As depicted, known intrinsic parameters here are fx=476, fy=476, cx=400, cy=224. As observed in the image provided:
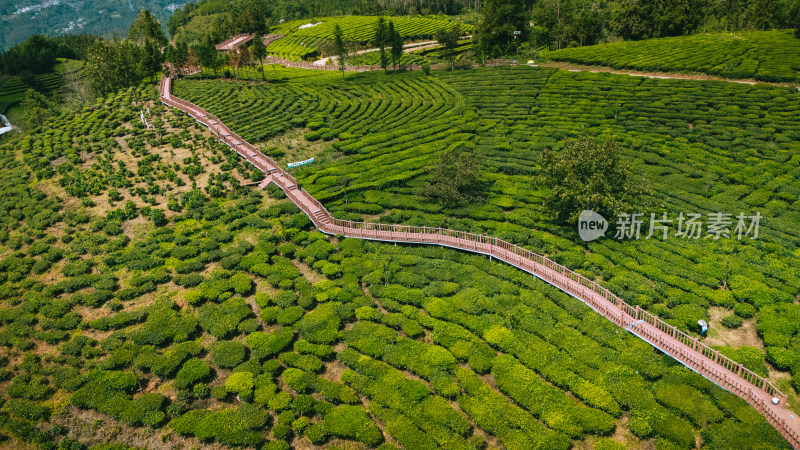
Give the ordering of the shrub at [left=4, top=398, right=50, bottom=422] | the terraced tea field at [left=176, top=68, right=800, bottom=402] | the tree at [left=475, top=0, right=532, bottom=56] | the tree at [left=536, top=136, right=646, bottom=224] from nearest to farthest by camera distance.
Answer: the shrub at [left=4, top=398, right=50, bottom=422], the terraced tea field at [left=176, top=68, right=800, bottom=402], the tree at [left=536, top=136, right=646, bottom=224], the tree at [left=475, top=0, right=532, bottom=56]

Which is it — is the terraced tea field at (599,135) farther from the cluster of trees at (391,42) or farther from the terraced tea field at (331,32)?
the terraced tea field at (331,32)

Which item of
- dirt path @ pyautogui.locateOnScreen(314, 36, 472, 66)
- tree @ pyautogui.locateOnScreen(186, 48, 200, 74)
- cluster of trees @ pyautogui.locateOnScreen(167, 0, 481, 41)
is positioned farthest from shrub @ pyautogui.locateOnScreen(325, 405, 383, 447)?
cluster of trees @ pyautogui.locateOnScreen(167, 0, 481, 41)

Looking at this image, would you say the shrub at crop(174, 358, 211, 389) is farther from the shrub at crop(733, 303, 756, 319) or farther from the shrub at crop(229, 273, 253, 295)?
the shrub at crop(733, 303, 756, 319)

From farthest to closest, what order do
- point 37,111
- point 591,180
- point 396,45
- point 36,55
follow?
1. point 36,55
2. point 37,111
3. point 396,45
4. point 591,180

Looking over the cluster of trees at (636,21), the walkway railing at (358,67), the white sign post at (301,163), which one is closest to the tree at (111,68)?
the walkway railing at (358,67)

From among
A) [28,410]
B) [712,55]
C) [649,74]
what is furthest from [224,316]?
[712,55]

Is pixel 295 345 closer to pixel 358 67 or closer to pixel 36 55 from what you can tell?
pixel 358 67
